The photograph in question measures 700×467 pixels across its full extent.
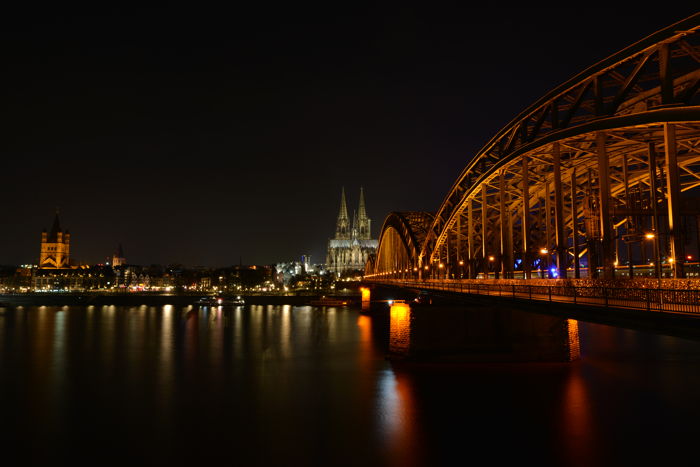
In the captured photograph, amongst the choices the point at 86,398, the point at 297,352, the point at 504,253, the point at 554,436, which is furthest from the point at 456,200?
the point at 86,398

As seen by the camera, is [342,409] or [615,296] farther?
[342,409]

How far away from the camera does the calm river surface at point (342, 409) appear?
21.3 m

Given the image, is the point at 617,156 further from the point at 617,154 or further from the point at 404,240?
the point at 404,240

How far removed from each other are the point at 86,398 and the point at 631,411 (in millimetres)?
27683

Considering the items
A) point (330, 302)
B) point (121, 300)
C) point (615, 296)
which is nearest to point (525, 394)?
point (615, 296)

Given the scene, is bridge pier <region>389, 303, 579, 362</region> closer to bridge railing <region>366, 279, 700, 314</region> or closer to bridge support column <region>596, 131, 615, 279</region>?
bridge railing <region>366, 279, 700, 314</region>

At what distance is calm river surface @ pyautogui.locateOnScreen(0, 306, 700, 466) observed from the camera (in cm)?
2131

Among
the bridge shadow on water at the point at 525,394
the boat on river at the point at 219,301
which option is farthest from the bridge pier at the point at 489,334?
the boat on river at the point at 219,301

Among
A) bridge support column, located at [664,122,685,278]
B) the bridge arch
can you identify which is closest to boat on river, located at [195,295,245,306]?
the bridge arch

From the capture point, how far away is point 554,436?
22.8m

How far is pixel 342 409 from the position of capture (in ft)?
90.0

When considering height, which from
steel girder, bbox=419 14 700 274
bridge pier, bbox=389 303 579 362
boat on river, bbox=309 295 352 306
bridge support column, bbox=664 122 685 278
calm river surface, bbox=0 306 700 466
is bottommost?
calm river surface, bbox=0 306 700 466

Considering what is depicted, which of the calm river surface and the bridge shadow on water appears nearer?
the calm river surface

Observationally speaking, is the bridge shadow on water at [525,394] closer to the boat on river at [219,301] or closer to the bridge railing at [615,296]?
the bridge railing at [615,296]
